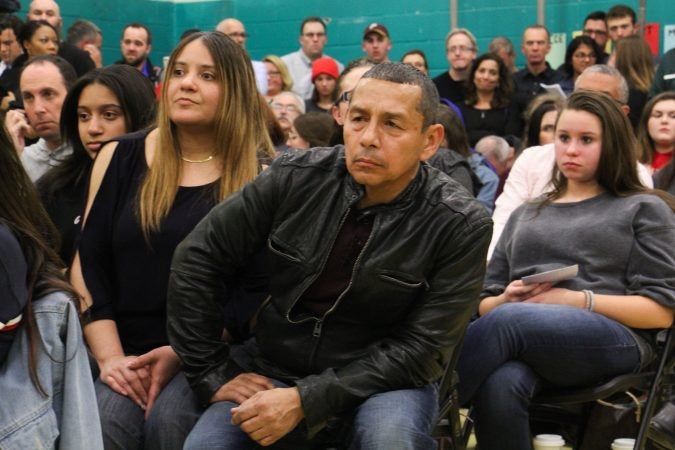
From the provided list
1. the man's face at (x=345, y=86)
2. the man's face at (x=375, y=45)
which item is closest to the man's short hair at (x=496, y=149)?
the man's face at (x=345, y=86)

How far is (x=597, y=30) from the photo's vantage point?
805 cm

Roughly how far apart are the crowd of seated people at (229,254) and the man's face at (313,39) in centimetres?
450

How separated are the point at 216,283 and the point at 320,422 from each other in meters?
0.45

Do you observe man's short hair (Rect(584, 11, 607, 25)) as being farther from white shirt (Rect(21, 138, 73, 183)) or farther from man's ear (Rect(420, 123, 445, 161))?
man's ear (Rect(420, 123, 445, 161))

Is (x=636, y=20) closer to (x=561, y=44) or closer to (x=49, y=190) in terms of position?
(x=561, y=44)

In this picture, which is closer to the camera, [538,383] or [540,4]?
[538,383]

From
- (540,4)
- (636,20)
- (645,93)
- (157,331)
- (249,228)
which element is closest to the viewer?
(249,228)

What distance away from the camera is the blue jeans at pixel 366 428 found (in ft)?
7.80

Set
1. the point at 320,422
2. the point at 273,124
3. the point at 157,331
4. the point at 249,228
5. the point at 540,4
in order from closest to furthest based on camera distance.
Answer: the point at 320,422 → the point at 249,228 → the point at 157,331 → the point at 273,124 → the point at 540,4

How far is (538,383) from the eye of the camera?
323 centimetres

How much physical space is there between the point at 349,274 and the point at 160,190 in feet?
2.14

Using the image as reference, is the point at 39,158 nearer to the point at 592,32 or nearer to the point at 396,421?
the point at 396,421

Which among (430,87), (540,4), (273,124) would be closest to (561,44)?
(540,4)

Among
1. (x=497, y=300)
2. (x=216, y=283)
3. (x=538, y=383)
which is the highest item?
(x=216, y=283)
